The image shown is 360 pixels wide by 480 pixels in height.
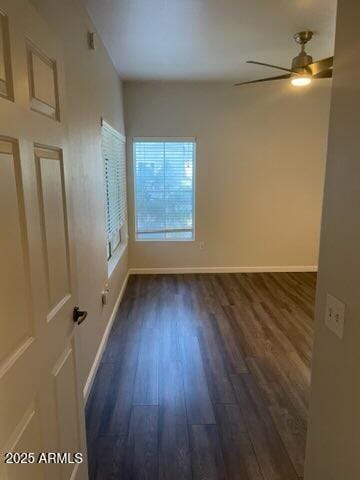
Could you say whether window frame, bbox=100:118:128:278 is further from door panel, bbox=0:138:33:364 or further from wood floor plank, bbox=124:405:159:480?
door panel, bbox=0:138:33:364

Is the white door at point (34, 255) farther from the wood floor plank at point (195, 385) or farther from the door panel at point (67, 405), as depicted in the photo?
the wood floor plank at point (195, 385)

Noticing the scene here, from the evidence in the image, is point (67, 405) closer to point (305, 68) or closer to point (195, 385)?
point (195, 385)

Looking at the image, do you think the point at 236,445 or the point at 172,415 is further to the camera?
the point at 172,415

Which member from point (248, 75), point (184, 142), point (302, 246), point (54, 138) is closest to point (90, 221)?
point (54, 138)

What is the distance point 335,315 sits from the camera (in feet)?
3.65

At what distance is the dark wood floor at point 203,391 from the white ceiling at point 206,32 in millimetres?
2817

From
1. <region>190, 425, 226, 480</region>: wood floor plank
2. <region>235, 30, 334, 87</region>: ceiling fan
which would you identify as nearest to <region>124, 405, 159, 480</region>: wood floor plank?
<region>190, 425, 226, 480</region>: wood floor plank

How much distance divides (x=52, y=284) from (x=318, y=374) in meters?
1.08

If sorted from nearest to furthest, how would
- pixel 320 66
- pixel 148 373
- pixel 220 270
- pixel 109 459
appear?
1. pixel 109 459
2. pixel 148 373
3. pixel 320 66
4. pixel 220 270

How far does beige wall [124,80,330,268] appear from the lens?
15.7ft

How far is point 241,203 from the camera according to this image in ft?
16.7

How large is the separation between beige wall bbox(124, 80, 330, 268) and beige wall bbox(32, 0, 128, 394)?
1676 mm

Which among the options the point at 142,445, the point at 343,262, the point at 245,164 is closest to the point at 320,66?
the point at 245,164

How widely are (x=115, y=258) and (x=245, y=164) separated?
2.48 meters
